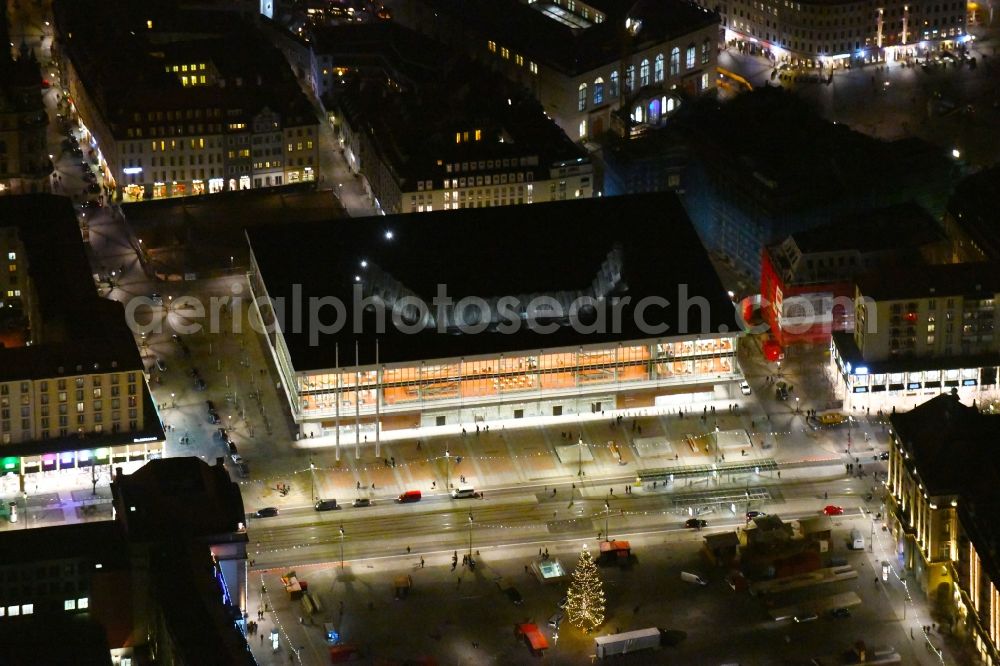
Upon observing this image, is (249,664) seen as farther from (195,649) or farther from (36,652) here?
(36,652)

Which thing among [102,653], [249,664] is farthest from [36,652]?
[249,664]

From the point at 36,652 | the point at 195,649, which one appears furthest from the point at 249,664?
the point at 36,652

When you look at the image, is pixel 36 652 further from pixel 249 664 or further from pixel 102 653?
pixel 249 664
